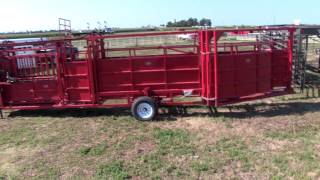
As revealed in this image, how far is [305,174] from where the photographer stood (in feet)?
19.0

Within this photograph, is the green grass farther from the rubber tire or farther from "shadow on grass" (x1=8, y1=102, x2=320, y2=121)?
"shadow on grass" (x1=8, y1=102, x2=320, y2=121)

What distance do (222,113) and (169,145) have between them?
9.21ft

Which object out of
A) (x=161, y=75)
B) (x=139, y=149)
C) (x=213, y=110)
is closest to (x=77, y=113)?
(x=161, y=75)

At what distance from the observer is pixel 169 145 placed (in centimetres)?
727

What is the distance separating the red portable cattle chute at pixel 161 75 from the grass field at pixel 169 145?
0.45 meters

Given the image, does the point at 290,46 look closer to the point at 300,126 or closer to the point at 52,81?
the point at 300,126

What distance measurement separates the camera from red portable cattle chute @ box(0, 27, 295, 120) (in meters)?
9.27

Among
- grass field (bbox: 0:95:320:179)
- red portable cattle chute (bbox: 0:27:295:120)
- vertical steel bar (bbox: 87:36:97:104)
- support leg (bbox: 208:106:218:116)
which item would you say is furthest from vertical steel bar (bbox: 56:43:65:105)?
support leg (bbox: 208:106:218:116)

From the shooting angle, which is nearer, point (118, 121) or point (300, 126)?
point (300, 126)

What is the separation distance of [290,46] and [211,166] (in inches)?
194

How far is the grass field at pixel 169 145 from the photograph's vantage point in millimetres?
6113

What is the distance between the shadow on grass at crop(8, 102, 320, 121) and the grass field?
0.08 ft

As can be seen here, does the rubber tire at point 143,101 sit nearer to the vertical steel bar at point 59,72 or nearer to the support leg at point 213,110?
the support leg at point 213,110

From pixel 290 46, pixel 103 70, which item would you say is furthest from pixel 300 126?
pixel 103 70
